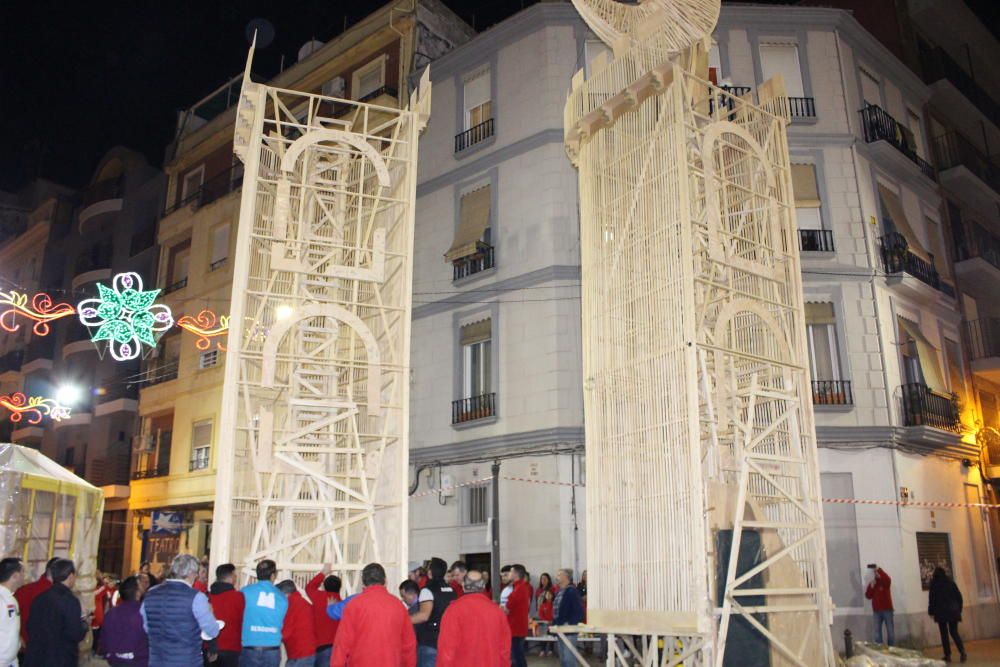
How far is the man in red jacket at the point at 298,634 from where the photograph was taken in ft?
25.9

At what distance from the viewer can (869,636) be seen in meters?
15.9

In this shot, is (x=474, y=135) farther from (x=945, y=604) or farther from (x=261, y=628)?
(x=261, y=628)

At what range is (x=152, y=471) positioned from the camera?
25906 mm

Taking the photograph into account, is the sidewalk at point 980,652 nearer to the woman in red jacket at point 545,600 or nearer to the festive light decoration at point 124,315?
the woman in red jacket at point 545,600

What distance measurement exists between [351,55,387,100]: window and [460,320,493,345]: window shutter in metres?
7.15

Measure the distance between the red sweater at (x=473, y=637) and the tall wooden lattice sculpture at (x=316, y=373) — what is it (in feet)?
12.7

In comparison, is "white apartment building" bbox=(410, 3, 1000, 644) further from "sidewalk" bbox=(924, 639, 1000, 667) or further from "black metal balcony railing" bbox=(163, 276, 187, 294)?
"black metal balcony railing" bbox=(163, 276, 187, 294)

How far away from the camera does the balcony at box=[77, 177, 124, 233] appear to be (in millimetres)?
30828

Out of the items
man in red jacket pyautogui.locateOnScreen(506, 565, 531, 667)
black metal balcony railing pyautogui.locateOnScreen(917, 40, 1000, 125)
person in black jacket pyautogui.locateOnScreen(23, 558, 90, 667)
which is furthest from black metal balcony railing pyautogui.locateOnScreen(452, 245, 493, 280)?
person in black jacket pyautogui.locateOnScreen(23, 558, 90, 667)

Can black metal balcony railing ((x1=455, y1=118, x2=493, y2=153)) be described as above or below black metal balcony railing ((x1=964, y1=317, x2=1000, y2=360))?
above

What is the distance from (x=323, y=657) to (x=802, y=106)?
1541cm

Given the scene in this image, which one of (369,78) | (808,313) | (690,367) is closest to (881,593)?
(808,313)

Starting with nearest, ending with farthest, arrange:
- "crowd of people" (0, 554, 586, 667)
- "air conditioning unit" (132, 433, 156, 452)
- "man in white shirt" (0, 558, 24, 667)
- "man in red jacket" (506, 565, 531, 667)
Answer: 1. "crowd of people" (0, 554, 586, 667)
2. "man in white shirt" (0, 558, 24, 667)
3. "man in red jacket" (506, 565, 531, 667)
4. "air conditioning unit" (132, 433, 156, 452)

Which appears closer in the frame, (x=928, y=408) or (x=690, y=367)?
(x=690, y=367)
